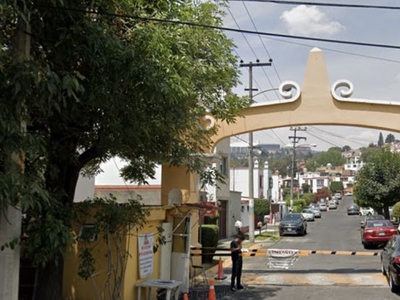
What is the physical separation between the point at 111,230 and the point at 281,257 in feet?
29.3

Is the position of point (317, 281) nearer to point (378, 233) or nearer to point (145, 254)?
point (145, 254)

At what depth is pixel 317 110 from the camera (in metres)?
18.9

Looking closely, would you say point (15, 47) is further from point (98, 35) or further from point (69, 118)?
point (69, 118)

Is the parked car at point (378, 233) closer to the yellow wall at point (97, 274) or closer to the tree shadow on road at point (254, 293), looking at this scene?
the tree shadow on road at point (254, 293)

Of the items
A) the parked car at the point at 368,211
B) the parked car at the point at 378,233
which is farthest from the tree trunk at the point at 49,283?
the parked car at the point at 368,211

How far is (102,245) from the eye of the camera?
1204 cm

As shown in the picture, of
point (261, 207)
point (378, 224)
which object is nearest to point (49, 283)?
point (378, 224)

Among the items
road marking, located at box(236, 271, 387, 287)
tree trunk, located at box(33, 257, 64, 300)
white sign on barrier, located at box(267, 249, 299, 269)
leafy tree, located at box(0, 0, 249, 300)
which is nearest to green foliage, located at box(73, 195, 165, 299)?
tree trunk, located at box(33, 257, 64, 300)

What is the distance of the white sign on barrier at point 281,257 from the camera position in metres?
17.6

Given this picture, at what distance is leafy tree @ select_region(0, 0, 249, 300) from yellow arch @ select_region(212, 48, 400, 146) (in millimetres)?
8075

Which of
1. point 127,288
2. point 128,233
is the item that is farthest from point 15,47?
point 127,288

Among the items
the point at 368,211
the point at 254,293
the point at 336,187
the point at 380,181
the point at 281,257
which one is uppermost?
the point at 336,187

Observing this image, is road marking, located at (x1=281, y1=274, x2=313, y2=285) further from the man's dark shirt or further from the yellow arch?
the yellow arch

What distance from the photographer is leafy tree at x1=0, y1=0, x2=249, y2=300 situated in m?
6.64
